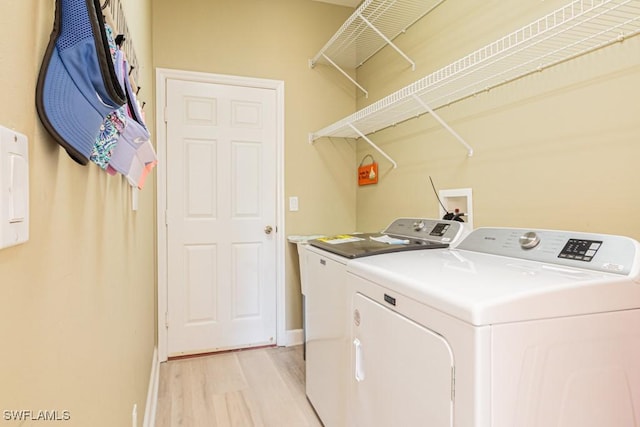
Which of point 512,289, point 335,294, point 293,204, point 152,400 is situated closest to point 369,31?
point 293,204

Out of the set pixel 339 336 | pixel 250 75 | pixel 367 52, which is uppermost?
pixel 367 52

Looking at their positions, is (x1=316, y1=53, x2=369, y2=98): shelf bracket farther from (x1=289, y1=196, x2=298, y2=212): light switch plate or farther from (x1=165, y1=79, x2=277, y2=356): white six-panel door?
(x1=289, y1=196, x2=298, y2=212): light switch plate

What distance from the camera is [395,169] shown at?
99.7 inches

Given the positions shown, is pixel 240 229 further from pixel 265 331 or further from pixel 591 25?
pixel 591 25

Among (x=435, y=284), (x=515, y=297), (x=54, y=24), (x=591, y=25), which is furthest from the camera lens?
(x=591, y=25)

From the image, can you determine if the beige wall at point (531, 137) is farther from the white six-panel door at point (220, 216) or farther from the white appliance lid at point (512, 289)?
the white six-panel door at point (220, 216)

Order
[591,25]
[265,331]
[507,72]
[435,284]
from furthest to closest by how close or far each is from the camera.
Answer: [265,331]
[507,72]
[591,25]
[435,284]

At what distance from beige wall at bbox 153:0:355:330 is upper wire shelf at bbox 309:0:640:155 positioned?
937 millimetres

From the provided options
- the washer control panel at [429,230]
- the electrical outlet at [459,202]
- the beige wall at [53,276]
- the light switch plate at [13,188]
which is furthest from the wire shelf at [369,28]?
the light switch plate at [13,188]

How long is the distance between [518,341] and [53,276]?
0.92 m

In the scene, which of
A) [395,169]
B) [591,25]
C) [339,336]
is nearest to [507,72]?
[591,25]

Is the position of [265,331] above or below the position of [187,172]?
below

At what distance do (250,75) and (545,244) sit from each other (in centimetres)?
242

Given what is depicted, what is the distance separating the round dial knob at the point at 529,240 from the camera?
121 centimetres
